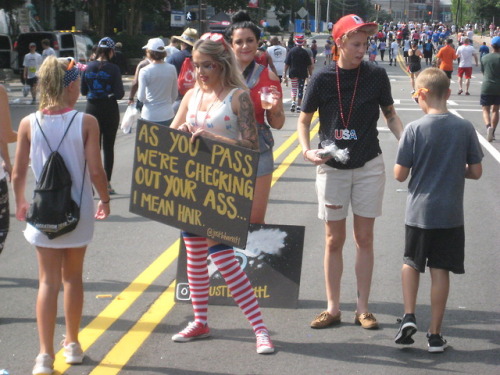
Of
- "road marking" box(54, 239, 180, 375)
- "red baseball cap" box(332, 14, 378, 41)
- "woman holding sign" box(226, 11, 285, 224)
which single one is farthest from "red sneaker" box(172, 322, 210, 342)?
"red baseball cap" box(332, 14, 378, 41)

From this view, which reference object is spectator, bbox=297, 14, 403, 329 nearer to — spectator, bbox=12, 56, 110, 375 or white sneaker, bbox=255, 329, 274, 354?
white sneaker, bbox=255, 329, 274, 354

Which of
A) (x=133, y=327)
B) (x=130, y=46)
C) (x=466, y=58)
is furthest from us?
(x=130, y=46)

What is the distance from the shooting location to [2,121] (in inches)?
224

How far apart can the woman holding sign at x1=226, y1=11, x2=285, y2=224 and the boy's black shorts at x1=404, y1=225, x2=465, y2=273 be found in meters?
1.12

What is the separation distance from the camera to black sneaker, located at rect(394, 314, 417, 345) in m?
5.21

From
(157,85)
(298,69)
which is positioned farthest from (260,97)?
(298,69)

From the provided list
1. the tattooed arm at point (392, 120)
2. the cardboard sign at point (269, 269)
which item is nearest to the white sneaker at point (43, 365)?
the cardboard sign at point (269, 269)

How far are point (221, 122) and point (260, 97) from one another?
65 cm

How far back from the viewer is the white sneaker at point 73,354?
5.00 metres

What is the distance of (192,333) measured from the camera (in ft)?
17.8

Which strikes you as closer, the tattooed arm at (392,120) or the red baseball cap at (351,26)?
the red baseball cap at (351,26)

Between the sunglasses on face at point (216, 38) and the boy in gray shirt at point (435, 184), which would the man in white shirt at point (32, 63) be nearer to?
the sunglasses on face at point (216, 38)

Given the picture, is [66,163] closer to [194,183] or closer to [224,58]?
[194,183]

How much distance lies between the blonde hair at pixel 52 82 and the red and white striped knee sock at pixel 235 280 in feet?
4.11
